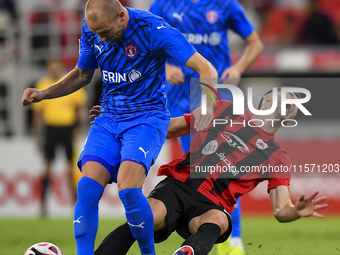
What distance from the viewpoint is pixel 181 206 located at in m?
3.85

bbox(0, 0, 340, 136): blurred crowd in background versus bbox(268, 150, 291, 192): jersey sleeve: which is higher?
bbox(0, 0, 340, 136): blurred crowd in background

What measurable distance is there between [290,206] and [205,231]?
59 cm

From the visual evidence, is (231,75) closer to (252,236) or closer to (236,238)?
(236,238)

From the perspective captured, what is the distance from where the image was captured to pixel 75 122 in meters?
9.73

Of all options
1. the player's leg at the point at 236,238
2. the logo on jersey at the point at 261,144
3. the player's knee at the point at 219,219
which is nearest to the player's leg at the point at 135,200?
the player's knee at the point at 219,219

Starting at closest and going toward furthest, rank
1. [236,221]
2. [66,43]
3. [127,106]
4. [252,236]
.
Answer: [127,106] < [236,221] < [252,236] < [66,43]

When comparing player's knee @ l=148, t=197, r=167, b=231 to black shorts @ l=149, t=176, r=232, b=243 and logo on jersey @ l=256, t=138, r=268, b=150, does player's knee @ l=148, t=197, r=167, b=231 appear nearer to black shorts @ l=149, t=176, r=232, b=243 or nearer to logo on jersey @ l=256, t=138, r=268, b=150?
black shorts @ l=149, t=176, r=232, b=243

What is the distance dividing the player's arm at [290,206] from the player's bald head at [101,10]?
5.49 ft

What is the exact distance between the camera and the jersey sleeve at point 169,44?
141 inches

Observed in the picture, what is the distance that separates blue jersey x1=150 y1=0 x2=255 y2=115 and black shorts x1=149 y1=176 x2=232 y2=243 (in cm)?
126

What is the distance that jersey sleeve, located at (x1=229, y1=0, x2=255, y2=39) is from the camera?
5.07 metres

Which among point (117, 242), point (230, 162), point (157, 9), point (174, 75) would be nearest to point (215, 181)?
point (230, 162)

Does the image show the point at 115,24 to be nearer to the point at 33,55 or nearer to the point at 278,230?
the point at 278,230

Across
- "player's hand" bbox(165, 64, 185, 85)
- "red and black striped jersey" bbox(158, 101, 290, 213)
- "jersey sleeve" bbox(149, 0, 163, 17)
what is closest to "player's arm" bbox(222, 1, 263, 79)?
"player's hand" bbox(165, 64, 185, 85)
